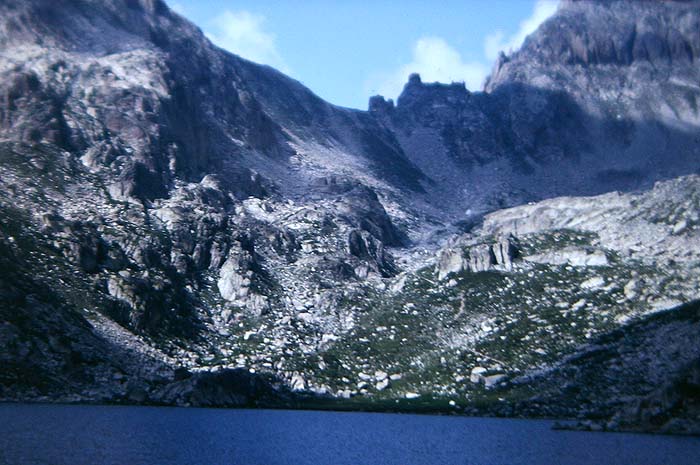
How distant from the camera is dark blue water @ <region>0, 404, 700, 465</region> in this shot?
2213 inches

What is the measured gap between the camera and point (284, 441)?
70.0m

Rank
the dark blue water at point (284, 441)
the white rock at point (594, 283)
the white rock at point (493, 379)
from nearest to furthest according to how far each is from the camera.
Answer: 1. the dark blue water at point (284, 441)
2. the white rock at point (493, 379)
3. the white rock at point (594, 283)

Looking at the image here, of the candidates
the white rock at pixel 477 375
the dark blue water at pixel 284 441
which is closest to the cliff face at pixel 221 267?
the white rock at pixel 477 375

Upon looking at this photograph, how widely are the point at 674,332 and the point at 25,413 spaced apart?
8722 cm

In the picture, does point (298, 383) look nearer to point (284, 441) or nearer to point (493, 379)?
point (493, 379)

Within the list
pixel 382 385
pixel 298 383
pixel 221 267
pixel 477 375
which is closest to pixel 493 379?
pixel 477 375

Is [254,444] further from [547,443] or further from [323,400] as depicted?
[323,400]

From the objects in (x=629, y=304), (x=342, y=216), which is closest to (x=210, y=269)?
(x=342, y=216)

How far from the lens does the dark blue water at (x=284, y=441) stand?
56219mm

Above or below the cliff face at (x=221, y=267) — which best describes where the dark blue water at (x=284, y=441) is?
below

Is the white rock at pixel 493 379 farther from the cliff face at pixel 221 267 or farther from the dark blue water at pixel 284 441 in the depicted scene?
the dark blue water at pixel 284 441

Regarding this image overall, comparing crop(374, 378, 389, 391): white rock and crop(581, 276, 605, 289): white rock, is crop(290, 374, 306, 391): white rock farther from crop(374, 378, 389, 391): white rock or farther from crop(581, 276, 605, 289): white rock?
crop(581, 276, 605, 289): white rock

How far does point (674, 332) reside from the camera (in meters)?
104

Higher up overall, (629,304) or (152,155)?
(152,155)
